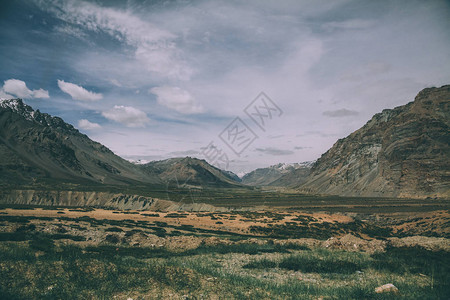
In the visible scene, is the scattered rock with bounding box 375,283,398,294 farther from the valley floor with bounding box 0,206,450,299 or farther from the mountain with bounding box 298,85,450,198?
the mountain with bounding box 298,85,450,198

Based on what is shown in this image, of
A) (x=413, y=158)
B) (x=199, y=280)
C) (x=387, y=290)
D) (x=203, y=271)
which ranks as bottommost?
(x=203, y=271)

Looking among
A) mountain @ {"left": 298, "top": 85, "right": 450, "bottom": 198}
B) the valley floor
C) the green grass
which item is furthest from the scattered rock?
mountain @ {"left": 298, "top": 85, "right": 450, "bottom": 198}

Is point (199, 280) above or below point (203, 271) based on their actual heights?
above

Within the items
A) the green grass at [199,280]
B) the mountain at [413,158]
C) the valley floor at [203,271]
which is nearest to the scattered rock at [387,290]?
the valley floor at [203,271]

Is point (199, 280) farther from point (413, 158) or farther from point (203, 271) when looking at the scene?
point (413, 158)

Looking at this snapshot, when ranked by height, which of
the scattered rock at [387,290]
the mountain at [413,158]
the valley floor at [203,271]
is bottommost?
the valley floor at [203,271]

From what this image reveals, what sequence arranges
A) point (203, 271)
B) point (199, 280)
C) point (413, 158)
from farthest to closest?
point (413, 158), point (203, 271), point (199, 280)

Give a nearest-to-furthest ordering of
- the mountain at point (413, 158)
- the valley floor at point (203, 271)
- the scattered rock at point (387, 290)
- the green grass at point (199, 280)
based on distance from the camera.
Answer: the green grass at point (199, 280), the valley floor at point (203, 271), the scattered rock at point (387, 290), the mountain at point (413, 158)

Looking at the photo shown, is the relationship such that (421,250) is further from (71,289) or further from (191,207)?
(191,207)

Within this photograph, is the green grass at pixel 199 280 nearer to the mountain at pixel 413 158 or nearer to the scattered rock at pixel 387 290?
the scattered rock at pixel 387 290

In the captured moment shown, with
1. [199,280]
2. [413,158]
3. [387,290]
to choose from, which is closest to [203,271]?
[199,280]

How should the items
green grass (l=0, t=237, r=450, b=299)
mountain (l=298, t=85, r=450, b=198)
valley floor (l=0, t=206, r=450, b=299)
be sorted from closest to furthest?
green grass (l=0, t=237, r=450, b=299)
valley floor (l=0, t=206, r=450, b=299)
mountain (l=298, t=85, r=450, b=198)

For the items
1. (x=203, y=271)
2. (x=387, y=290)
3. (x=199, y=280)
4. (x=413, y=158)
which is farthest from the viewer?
(x=413, y=158)

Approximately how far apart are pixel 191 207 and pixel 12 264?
265 ft
